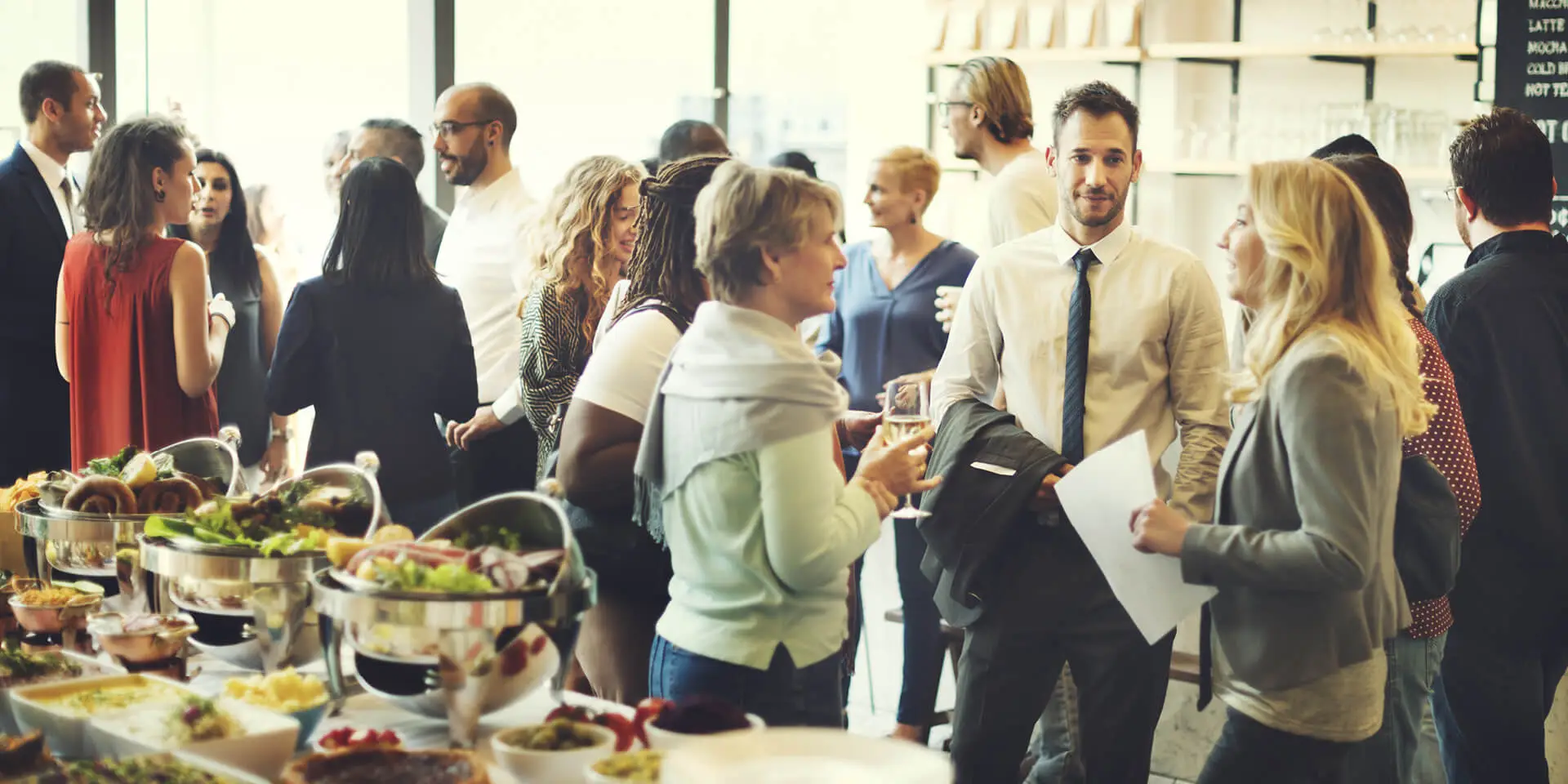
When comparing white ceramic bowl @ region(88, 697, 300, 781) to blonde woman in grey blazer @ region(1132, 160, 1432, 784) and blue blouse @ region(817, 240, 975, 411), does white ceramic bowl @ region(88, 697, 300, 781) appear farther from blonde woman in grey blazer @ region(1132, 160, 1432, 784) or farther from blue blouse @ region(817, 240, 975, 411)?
blue blouse @ region(817, 240, 975, 411)

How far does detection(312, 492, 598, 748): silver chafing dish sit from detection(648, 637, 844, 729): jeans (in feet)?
0.83

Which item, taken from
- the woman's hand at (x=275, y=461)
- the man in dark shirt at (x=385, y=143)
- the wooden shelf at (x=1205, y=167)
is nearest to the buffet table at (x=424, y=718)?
the woman's hand at (x=275, y=461)

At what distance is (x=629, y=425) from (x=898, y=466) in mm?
514

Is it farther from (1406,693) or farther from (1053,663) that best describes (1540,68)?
(1053,663)

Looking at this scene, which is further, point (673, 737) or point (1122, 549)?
point (1122, 549)

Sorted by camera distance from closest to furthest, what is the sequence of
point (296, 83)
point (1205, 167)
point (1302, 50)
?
point (1302, 50), point (1205, 167), point (296, 83)

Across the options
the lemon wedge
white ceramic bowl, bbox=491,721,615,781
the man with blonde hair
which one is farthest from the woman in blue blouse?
white ceramic bowl, bbox=491,721,615,781

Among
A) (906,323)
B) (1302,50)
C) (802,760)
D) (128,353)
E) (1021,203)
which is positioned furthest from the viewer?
(1302,50)

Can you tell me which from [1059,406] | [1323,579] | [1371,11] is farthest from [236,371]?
[1371,11]

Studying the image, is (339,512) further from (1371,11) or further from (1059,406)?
(1371,11)

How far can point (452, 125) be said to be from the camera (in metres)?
4.35

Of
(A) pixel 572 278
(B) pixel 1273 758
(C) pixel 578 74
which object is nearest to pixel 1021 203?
(A) pixel 572 278

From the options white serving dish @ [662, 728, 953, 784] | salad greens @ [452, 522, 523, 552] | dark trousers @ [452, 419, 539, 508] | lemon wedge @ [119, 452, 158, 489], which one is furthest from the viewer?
dark trousers @ [452, 419, 539, 508]

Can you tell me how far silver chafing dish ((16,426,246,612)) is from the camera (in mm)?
2426
